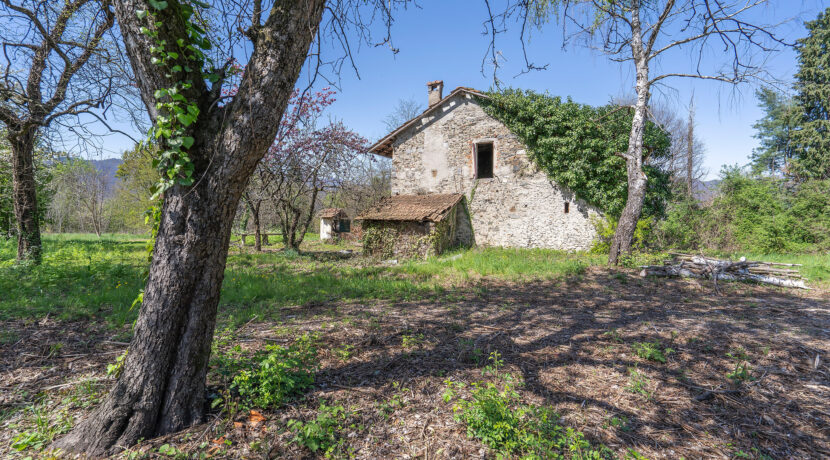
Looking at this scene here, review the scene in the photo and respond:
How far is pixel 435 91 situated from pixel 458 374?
45.0 feet

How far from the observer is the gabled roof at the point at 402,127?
43.4 feet

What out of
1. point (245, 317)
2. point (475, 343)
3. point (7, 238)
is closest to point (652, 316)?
point (475, 343)

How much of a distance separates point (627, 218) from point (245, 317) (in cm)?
1004

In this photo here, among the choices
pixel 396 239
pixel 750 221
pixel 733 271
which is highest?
pixel 750 221

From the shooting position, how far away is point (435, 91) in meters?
14.6

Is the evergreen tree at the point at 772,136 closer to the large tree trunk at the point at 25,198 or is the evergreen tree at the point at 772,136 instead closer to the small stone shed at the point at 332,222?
the small stone shed at the point at 332,222

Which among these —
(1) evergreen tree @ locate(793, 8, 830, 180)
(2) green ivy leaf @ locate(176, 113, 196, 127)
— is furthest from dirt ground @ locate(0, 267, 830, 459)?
(1) evergreen tree @ locate(793, 8, 830, 180)

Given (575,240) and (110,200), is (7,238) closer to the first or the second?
(575,240)

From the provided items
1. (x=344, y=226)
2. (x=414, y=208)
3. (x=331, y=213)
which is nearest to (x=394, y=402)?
(x=414, y=208)

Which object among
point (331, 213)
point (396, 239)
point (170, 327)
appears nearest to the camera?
point (170, 327)

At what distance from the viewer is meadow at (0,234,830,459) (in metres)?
2.29

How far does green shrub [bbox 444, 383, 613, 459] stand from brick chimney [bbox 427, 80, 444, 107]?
45.1 ft

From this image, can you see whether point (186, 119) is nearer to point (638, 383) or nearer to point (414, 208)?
point (638, 383)

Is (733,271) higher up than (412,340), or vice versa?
(733,271)
